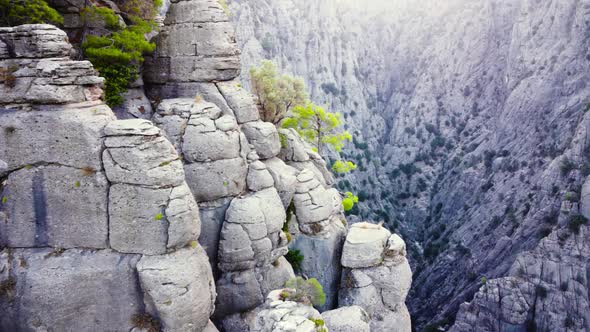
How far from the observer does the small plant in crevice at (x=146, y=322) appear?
769 inches

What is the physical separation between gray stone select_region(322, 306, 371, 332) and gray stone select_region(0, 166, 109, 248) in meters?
13.2

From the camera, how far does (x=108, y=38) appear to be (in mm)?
24719

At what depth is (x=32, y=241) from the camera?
63.8 ft

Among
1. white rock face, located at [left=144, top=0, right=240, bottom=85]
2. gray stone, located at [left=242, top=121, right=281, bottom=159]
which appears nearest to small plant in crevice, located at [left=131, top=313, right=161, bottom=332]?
gray stone, located at [left=242, top=121, right=281, bottom=159]

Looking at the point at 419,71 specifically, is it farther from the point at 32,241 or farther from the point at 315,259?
the point at 32,241

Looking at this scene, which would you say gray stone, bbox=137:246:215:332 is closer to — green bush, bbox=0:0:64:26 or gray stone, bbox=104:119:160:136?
gray stone, bbox=104:119:160:136

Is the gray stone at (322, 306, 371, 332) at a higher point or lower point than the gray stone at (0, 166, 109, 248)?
lower

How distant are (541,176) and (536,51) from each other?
29.2m

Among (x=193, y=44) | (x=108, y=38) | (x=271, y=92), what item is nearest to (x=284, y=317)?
(x=193, y=44)

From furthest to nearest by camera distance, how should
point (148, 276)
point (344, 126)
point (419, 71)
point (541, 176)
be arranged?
point (419, 71)
point (344, 126)
point (541, 176)
point (148, 276)

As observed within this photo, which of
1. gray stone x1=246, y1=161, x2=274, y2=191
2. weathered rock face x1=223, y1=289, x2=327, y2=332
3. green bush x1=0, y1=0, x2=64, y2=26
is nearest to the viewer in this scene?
weathered rock face x1=223, y1=289, x2=327, y2=332

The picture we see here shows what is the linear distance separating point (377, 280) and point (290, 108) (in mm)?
17931

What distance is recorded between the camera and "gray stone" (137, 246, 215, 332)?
1906 centimetres

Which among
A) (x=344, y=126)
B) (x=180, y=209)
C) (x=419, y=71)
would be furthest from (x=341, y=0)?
(x=180, y=209)
